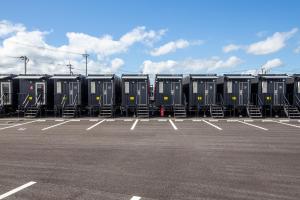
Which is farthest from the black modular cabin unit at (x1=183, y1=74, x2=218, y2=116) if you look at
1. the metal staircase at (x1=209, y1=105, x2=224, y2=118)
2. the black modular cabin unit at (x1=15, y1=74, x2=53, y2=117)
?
the black modular cabin unit at (x1=15, y1=74, x2=53, y2=117)

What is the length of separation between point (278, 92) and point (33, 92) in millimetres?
19849

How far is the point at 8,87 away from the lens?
85.1 feet

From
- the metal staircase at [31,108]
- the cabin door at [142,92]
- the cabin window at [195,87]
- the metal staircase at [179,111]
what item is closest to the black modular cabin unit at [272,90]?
the cabin window at [195,87]

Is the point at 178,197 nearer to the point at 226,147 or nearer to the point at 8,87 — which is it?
the point at 226,147

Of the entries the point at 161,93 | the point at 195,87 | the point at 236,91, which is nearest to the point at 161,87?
the point at 161,93

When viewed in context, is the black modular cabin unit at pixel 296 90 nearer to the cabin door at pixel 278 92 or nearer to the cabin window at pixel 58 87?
the cabin door at pixel 278 92

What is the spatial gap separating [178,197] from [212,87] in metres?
20.6

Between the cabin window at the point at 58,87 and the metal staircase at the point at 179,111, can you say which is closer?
the metal staircase at the point at 179,111

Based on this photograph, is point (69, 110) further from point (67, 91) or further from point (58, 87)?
point (58, 87)

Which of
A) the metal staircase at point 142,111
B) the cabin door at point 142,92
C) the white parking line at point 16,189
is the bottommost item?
the white parking line at point 16,189

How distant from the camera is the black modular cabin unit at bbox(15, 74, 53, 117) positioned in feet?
83.8

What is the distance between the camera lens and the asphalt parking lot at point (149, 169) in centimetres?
580

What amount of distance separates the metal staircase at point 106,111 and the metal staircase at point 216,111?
786 cm

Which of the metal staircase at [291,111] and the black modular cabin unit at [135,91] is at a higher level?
the black modular cabin unit at [135,91]
